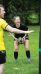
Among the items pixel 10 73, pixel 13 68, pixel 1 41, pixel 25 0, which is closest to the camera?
pixel 1 41

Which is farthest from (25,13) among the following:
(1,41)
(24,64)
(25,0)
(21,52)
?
(1,41)

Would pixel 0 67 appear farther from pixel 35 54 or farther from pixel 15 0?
pixel 15 0

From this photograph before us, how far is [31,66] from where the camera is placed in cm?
1037

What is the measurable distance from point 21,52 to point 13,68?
2.99 meters

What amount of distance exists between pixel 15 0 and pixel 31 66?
20.4m

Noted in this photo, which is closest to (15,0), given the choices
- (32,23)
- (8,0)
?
(8,0)

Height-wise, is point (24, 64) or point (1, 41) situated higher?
point (1, 41)

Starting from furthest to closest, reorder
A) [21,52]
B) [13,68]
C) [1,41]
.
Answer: [21,52]
[13,68]
[1,41]

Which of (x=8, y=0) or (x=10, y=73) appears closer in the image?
(x=10, y=73)

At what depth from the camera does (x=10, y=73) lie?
31.0 ft

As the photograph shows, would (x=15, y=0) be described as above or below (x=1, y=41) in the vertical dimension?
below

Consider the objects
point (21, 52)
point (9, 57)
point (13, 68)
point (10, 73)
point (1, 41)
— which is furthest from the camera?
point (21, 52)

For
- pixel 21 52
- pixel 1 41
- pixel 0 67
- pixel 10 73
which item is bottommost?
pixel 21 52

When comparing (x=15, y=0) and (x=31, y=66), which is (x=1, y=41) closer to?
(x=31, y=66)
